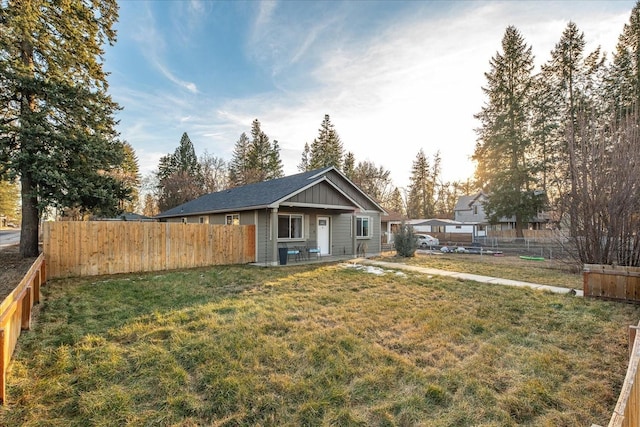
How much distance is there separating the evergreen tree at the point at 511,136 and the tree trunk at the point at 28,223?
3011cm

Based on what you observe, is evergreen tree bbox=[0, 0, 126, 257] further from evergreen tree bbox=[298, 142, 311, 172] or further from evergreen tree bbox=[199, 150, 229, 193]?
evergreen tree bbox=[298, 142, 311, 172]

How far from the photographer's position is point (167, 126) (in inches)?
790

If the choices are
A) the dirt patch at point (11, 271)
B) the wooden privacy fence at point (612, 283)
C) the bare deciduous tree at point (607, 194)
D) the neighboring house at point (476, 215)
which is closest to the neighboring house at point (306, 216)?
the dirt patch at point (11, 271)

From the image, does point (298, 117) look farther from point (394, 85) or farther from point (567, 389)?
point (567, 389)

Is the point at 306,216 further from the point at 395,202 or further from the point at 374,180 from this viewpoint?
the point at 395,202

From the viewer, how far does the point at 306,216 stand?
14734 millimetres

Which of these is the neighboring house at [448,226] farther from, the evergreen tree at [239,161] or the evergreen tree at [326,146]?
the evergreen tree at [239,161]

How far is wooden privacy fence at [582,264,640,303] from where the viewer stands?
6.96m

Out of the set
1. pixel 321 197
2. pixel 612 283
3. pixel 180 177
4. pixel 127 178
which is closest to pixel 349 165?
pixel 180 177

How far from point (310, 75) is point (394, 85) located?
4149 mm

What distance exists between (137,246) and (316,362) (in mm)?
9040

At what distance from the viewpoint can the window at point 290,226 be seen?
13848 millimetres

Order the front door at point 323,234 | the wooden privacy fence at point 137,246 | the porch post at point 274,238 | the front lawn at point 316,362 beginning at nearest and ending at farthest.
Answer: the front lawn at point 316,362
the wooden privacy fence at point 137,246
the porch post at point 274,238
the front door at point 323,234

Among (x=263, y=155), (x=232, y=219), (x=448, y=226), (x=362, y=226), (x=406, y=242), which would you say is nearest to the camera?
(x=232, y=219)
